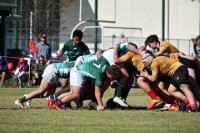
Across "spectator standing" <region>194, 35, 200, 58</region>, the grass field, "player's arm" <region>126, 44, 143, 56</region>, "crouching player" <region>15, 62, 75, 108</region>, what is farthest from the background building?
the grass field

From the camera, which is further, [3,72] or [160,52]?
[3,72]

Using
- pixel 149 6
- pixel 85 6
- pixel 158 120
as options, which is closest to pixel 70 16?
pixel 149 6

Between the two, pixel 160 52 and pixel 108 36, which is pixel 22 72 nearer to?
pixel 160 52

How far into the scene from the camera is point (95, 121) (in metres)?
13.4

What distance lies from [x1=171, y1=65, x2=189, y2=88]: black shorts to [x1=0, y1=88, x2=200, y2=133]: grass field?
27.8 inches

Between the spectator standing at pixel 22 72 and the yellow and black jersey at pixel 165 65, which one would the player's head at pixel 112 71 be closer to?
the yellow and black jersey at pixel 165 65

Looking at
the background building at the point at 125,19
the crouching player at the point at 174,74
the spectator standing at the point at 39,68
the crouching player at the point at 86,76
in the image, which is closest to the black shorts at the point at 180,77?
the crouching player at the point at 174,74

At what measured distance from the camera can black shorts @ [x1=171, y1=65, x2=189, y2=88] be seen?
52.0 ft

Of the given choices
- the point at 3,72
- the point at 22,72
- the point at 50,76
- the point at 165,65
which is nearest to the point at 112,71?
the point at 165,65

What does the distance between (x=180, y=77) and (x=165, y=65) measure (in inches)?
17.1

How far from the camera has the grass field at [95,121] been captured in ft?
39.8

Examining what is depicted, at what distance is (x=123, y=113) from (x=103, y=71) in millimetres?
1118

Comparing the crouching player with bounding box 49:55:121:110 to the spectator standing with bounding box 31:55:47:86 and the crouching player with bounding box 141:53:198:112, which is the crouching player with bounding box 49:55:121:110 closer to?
the crouching player with bounding box 141:53:198:112

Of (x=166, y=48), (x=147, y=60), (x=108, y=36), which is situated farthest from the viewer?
(x=108, y=36)
